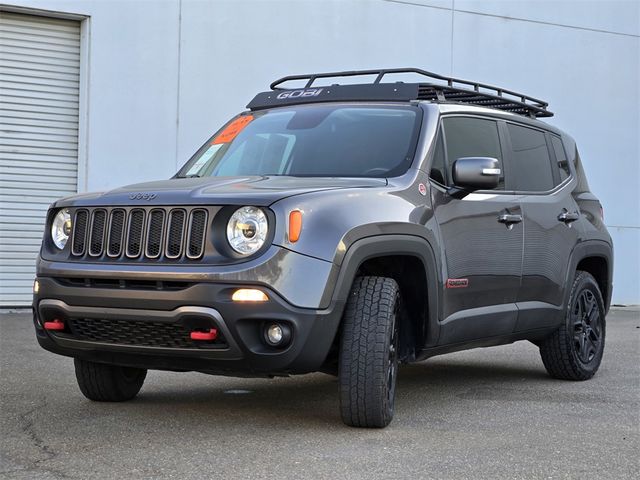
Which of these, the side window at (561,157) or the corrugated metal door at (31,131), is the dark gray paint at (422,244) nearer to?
the side window at (561,157)

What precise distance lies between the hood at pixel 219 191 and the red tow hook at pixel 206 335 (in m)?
0.60

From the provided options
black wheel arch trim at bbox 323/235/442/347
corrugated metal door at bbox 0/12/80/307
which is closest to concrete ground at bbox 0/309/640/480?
black wheel arch trim at bbox 323/235/442/347

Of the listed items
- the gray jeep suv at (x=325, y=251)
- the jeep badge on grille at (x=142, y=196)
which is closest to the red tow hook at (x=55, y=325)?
the gray jeep suv at (x=325, y=251)

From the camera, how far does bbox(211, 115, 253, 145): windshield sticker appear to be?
22.6ft

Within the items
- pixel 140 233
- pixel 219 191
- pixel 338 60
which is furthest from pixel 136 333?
pixel 338 60

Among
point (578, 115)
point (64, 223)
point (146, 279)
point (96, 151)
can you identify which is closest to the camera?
point (146, 279)

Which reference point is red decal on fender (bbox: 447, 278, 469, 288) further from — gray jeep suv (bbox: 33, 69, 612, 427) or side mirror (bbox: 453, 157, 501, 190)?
side mirror (bbox: 453, 157, 501, 190)

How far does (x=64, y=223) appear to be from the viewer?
223 inches

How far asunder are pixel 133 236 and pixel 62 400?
1575 mm

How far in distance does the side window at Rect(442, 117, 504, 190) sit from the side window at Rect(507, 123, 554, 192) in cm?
22

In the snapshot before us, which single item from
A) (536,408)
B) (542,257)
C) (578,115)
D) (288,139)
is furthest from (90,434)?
(578,115)

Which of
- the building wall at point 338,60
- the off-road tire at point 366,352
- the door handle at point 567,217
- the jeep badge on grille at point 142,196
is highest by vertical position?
the building wall at point 338,60

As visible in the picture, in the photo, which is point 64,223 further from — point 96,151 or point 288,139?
point 96,151

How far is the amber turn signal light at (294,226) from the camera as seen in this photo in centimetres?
500
